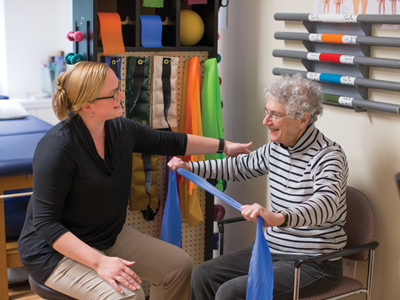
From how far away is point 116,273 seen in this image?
1683 mm

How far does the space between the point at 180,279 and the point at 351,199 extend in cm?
88

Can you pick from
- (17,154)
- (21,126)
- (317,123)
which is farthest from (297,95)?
(21,126)

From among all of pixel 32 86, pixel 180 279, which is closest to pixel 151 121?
pixel 180 279

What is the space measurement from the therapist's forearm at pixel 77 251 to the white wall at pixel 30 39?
4.07 metres

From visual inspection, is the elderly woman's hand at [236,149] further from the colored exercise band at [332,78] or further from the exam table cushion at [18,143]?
the exam table cushion at [18,143]

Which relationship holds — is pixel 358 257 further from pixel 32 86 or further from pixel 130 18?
pixel 32 86

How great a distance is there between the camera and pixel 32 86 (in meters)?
5.48

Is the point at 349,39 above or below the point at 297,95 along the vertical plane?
above

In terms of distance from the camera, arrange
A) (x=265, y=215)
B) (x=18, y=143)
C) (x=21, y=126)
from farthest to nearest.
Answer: (x=21, y=126) → (x=18, y=143) → (x=265, y=215)

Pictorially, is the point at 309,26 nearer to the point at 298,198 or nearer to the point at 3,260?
the point at 298,198

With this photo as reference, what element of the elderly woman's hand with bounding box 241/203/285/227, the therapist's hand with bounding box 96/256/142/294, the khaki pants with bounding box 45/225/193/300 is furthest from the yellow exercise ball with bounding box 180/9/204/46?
the therapist's hand with bounding box 96/256/142/294

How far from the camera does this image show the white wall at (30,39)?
527 centimetres

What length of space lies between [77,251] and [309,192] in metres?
0.97

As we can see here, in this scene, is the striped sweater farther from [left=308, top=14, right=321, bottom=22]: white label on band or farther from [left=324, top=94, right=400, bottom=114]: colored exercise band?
[left=308, top=14, right=321, bottom=22]: white label on band
